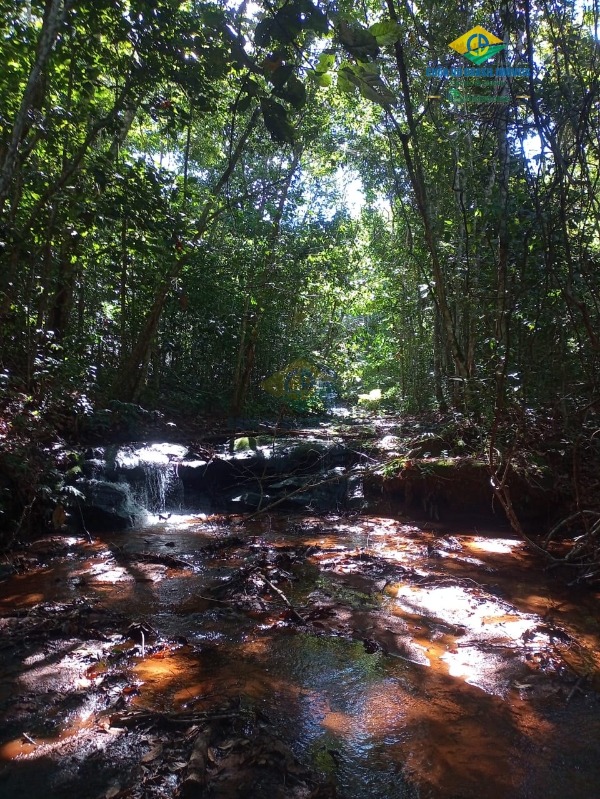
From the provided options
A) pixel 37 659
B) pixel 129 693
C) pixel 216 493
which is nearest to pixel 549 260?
pixel 129 693

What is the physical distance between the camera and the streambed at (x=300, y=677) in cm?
256

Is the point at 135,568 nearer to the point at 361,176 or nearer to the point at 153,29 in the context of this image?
the point at 153,29

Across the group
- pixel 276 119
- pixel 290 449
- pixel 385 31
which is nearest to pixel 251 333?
pixel 290 449

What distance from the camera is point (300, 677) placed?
3.49 meters

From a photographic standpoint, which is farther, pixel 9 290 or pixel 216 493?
pixel 216 493

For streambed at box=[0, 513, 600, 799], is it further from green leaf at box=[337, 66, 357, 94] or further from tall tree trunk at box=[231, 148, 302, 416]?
tall tree trunk at box=[231, 148, 302, 416]

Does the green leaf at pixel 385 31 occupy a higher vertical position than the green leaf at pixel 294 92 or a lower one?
higher

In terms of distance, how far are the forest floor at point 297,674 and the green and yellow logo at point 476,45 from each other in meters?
6.47

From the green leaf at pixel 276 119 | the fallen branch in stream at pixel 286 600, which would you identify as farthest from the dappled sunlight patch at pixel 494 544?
the green leaf at pixel 276 119

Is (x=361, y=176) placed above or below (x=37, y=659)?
above

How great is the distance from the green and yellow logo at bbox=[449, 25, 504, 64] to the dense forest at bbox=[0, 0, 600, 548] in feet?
→ 0.61

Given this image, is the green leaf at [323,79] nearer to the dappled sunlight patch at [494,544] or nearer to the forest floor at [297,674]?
the forest floor at [297,674]

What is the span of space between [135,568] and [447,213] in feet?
33.6

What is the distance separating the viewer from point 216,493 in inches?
388
